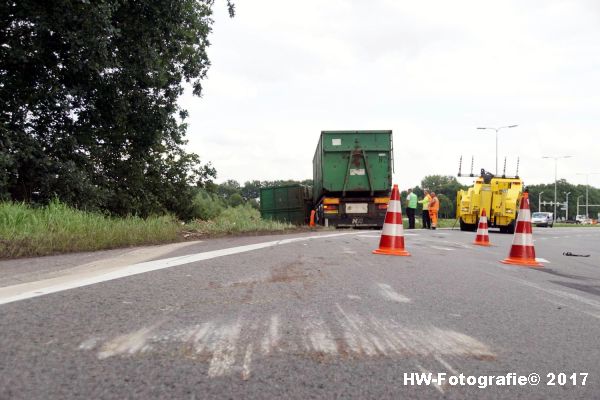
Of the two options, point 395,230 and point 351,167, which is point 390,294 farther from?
point 351,167

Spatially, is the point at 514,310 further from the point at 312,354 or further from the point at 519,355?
the point at 312,354

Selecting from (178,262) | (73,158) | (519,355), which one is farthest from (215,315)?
(73,158)

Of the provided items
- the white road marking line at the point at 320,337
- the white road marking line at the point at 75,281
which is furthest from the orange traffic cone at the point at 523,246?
the white road marking line at the point at 320,337

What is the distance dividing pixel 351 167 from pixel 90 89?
10095 mm

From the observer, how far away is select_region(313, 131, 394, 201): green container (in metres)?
19.0

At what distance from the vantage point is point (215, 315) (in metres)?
2.85

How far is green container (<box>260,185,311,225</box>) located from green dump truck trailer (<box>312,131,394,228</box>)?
5.49 m

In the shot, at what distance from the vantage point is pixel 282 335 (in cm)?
248

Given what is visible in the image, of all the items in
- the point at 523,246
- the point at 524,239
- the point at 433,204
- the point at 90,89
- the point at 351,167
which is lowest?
the point at 523,246

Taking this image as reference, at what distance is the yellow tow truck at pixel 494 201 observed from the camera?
20.9 metres

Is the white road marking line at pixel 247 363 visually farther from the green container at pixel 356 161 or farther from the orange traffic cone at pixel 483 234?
the green container at pixel 356 161

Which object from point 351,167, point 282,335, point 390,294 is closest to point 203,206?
point 351,167

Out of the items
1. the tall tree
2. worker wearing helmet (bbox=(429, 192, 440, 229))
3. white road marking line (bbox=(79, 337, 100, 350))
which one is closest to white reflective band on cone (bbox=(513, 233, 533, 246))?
white road marking line (bbox=(79, 337, 100, 350))

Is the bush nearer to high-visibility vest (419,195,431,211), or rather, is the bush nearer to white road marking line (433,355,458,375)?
high-visibility vest (419,195,431,211)
